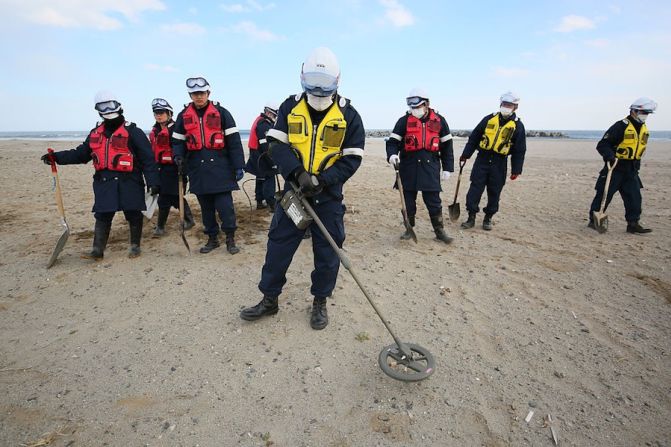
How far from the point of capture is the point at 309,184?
10.3 feet

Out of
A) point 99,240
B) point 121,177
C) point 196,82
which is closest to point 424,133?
point 196,82

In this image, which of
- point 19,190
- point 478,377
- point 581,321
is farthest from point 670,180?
point 19,190

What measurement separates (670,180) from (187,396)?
566 inches

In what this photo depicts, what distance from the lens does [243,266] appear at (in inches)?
197

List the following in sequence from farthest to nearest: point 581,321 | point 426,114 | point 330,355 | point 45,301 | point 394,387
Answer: point 426,114
point 45,301
point 581,321
point 330,355
point 394,387

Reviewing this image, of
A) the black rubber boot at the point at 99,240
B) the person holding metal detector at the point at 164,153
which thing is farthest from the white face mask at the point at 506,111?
the black rubber boot at the point at 99,240

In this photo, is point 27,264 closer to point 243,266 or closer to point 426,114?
point 243,266

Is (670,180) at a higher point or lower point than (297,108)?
lower

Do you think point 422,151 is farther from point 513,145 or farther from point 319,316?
point 319,316

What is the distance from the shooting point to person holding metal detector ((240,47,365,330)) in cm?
313

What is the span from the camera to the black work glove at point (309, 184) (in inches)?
124

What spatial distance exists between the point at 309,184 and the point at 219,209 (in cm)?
265

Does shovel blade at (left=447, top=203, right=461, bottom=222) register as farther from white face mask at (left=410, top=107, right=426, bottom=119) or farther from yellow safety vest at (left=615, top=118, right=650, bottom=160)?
yellow safety vest at (left=615, top=118, right=650, bottom=160)

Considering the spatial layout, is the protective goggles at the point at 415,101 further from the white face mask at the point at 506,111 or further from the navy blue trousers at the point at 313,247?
the navy blue trousers at the point at 313,247
